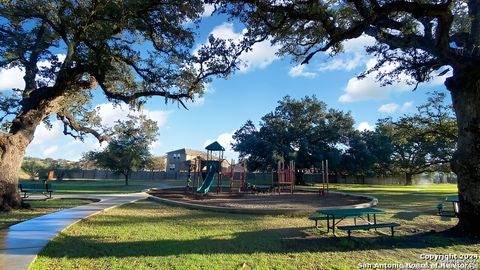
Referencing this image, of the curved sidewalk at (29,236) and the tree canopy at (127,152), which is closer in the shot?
the curved sidewalk at (29,236)

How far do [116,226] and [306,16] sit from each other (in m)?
7.38

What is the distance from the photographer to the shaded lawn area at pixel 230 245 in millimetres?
5738

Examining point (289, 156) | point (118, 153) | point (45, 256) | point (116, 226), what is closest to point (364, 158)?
point (289, 156)

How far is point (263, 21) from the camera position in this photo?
32.9ft

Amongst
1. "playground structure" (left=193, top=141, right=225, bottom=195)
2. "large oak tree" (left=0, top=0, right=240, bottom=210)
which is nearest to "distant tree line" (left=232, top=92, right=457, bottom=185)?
"playground structure" (left=193, top=141, right=225, bottom=195)

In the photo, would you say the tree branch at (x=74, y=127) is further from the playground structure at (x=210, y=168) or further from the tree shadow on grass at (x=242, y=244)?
the tree shadow on grass at (x=242, y=244)

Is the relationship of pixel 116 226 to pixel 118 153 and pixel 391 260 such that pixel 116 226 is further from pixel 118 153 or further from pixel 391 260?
pixel 118 153

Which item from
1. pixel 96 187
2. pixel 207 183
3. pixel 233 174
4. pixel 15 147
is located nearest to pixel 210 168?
pixel 207 183

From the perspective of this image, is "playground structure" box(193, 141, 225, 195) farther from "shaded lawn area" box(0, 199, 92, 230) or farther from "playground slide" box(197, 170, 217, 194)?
"shaded lawn area" box(0, 199, 92, 230)

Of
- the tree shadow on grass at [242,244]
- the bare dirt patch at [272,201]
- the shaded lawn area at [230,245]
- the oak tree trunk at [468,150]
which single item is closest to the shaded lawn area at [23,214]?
the shaded lawn area at [230,245]

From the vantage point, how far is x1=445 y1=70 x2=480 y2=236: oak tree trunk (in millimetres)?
8008

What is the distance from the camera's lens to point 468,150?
324 inches

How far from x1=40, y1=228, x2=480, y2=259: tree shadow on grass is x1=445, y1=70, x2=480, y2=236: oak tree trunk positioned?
2.25 feet

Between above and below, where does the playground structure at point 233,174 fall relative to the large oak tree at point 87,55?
below
